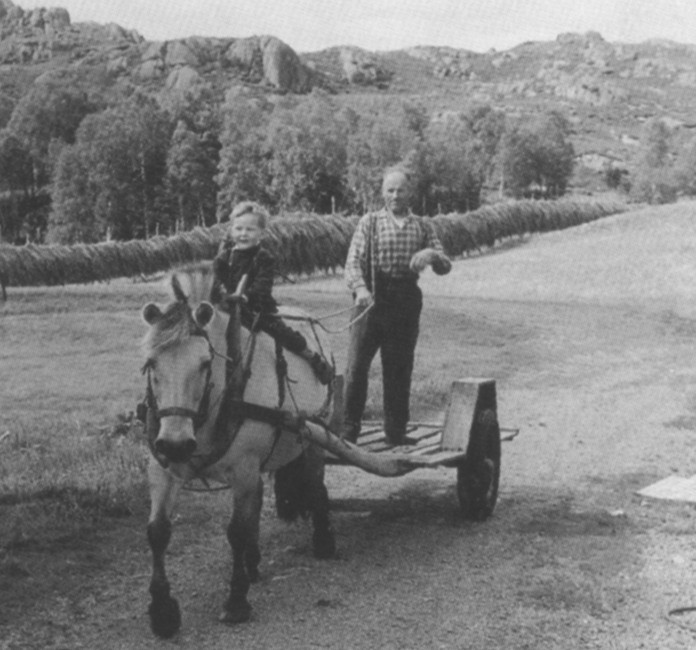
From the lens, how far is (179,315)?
531 centimetres

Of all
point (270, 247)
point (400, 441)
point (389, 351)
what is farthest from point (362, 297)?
A: point (270, 247)

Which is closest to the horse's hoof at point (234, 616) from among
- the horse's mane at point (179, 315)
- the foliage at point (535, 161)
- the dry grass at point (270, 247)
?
the horse's mane at point (179, 315)

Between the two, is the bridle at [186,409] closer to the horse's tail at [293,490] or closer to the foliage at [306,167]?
the horse's tail at [293,490]

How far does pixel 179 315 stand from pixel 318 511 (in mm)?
2274

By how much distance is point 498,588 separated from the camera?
634 centimetres

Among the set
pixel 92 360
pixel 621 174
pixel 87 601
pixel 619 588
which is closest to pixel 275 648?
pixel 87 601

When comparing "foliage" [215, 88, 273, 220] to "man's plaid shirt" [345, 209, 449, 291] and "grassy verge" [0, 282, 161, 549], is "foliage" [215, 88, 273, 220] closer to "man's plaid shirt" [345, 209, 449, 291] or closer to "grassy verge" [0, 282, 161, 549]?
"grassy verge" [0, 282, 161, 549]

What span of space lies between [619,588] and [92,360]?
12450 millimetres

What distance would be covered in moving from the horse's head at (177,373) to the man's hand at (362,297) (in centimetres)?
262

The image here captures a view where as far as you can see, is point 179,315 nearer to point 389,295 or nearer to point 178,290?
point 178,290

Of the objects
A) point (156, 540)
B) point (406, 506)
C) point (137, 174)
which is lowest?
point (406, 506)

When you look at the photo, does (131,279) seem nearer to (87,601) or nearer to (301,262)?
(301,262)

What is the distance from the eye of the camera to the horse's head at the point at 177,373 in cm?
506

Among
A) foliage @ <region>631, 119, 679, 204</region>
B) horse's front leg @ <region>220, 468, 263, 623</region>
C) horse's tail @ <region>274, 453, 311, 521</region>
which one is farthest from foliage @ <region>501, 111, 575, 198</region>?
horse's front leg @ <region>220, 468, 263, 623</region>
